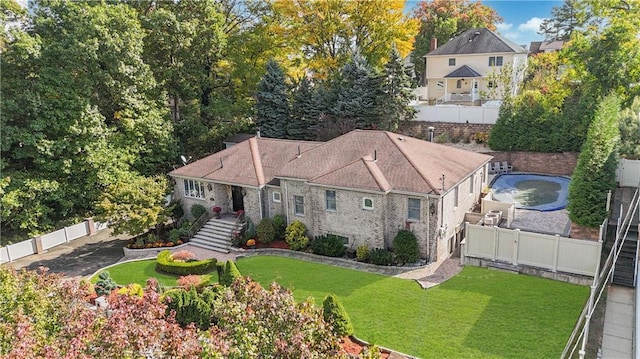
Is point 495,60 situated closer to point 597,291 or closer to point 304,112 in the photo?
point 304,112

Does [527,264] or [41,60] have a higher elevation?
[41,60]

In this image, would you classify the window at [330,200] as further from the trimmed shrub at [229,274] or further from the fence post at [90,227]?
the fence post at [90,227]

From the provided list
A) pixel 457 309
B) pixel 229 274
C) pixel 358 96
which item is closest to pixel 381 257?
pixel 457 309

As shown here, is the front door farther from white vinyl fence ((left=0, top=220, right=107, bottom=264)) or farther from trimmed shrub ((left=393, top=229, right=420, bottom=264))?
trimmed shrub ((left=393, top=229, right=420, bottom=264))

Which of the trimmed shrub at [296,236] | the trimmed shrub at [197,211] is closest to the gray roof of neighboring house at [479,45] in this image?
the trimmed shrub at [296,236]

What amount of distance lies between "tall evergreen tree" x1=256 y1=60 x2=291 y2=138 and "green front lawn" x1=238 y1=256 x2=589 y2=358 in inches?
768

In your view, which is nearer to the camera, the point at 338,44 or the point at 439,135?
the point at 439,135

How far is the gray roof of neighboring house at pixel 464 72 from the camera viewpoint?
44.0 metres

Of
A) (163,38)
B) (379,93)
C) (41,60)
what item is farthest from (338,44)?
(41,60)

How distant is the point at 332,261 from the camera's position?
20375 mm

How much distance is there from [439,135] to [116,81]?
2454 cm

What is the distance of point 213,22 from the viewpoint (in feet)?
115

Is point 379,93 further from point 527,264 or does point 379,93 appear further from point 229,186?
point 527,264

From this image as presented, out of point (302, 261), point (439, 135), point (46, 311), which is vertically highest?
point (439, 135)
